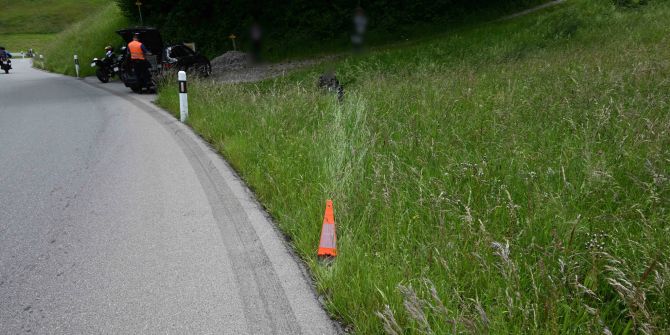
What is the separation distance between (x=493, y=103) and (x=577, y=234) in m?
3.88

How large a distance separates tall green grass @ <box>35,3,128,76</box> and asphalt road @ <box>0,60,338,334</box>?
2311 centimetres

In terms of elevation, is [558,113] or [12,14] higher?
[12,14]

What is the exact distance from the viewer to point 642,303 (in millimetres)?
2014

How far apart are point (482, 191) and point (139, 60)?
47.2ft

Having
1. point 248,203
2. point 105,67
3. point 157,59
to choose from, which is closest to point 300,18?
→ point 157,59

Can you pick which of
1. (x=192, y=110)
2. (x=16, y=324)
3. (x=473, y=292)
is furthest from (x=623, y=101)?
(x=192, y=110)

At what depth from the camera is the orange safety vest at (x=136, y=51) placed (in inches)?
602

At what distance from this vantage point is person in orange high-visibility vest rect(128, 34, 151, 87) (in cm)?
1535

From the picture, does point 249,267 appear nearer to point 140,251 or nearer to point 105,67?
point 140,251

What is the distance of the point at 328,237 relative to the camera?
3.45 metres

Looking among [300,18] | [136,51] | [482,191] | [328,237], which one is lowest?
[328,237]

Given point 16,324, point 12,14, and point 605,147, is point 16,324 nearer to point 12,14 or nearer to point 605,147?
point 605,147

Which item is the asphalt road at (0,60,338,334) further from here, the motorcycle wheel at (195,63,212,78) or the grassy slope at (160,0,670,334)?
the motorcycle wheel at (195,63,212,78)

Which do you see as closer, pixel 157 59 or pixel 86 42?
pixel 157 59
